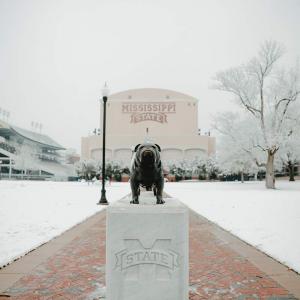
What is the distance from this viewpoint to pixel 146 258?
3.83 metres

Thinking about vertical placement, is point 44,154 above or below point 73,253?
above

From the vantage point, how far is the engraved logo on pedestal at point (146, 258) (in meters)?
3.82

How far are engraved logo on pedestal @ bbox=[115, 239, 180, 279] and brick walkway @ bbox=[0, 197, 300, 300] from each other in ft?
3.07

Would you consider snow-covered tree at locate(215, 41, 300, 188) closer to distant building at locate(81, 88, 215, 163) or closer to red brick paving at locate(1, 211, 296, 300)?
red brick paving at locate(1, 211, 296, 300)

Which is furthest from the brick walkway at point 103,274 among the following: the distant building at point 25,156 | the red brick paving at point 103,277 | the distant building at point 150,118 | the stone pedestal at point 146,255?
the distant building at point 150,118

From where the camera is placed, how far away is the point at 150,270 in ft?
12.6

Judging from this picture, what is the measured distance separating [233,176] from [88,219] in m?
48.2

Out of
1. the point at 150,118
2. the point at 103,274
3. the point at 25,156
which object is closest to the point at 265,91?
the point at 103,274

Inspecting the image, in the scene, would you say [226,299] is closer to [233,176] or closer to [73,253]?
[73,253]

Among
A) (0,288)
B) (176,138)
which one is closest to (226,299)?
(0,288)

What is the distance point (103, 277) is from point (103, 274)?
0.51 feet

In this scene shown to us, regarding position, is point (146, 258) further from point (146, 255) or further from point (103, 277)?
point (103, 277)

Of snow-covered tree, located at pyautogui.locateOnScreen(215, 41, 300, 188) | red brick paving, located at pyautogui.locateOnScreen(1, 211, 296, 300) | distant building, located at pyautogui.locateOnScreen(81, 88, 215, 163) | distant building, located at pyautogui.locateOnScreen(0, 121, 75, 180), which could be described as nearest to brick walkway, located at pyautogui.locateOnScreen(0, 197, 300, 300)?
red brick paving, located at pyautogui.locateOnScreen(1, 211, 296, 300)

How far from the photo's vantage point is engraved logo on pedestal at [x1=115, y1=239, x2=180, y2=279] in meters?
3.82
